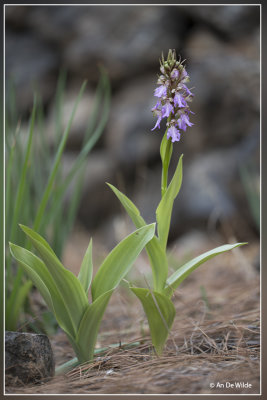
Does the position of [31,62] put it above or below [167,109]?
above

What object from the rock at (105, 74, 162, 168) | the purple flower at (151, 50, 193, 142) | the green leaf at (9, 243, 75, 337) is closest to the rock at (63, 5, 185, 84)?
the rock at (105, 74, 162, 168)

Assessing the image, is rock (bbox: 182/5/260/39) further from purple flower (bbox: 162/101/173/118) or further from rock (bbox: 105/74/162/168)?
purple flower (bbox: 162/101/173/118)

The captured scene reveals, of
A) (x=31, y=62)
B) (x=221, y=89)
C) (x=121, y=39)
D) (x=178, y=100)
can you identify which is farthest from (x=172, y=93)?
(x=31, y=62)

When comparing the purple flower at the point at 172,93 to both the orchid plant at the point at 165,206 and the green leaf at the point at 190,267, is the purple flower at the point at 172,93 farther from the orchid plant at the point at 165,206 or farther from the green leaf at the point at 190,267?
the green leaf at the point at 190,267

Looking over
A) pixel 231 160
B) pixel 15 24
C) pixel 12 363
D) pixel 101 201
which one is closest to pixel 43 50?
pixel 15 24

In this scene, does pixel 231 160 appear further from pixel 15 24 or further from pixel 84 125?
pixel 15 24

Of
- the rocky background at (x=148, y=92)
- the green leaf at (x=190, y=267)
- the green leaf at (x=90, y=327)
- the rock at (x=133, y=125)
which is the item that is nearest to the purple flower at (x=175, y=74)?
the green leaf at (x=190, y=267)

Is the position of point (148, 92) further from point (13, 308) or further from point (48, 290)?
point (48, 290)
